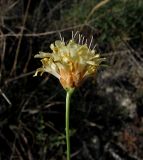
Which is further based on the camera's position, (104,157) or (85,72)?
(104,157)

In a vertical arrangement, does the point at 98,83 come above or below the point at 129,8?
below

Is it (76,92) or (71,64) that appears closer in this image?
(71,64)

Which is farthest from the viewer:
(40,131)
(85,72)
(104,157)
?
(104,157)

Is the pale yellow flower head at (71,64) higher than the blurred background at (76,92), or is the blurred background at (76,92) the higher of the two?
the blurred background at (76,92)

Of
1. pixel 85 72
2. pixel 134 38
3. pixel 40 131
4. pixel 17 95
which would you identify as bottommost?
pixel 85 72

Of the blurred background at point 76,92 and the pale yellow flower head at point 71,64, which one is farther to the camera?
the blurred background at point 76,92

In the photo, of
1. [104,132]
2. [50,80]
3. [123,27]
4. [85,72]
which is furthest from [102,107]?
[85,72]

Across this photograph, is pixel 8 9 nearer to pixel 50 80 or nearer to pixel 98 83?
pixel 50 80

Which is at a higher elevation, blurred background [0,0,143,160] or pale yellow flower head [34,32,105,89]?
blurred background [0,0,143,160]
